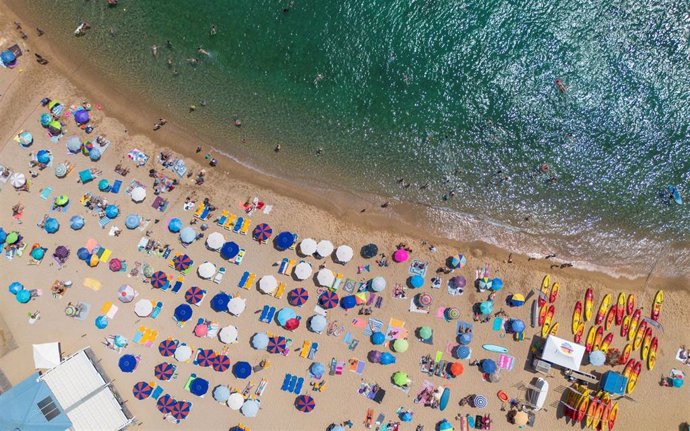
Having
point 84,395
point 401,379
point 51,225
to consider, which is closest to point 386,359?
point 401,379

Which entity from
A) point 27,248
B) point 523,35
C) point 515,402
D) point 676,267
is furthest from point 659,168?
point 27,248

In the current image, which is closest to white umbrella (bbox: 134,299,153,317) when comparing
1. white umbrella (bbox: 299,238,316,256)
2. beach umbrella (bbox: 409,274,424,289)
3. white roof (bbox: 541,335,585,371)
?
white umbrella (bbox: 299,238,316,256)

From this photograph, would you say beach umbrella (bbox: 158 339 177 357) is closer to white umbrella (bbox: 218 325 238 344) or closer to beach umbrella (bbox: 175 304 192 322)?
beach umbrella (bbox: 175 304 192 322)

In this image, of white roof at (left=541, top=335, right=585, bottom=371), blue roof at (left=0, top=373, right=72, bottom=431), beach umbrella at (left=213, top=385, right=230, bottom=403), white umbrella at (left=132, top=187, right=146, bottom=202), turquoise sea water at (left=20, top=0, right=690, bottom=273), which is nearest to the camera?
blue roof at (left=0, top=373, right=72, bottom=431)

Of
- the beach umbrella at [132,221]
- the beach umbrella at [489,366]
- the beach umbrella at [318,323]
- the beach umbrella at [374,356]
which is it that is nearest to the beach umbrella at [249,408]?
the beach umbrella at [318,323]

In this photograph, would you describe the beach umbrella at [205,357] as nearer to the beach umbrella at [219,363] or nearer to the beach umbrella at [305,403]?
the beach umbrella at [219,363]

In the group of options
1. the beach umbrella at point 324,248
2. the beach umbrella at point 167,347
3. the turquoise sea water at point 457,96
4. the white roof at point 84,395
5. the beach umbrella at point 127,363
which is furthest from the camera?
the turquoise sea water at point 457,96
